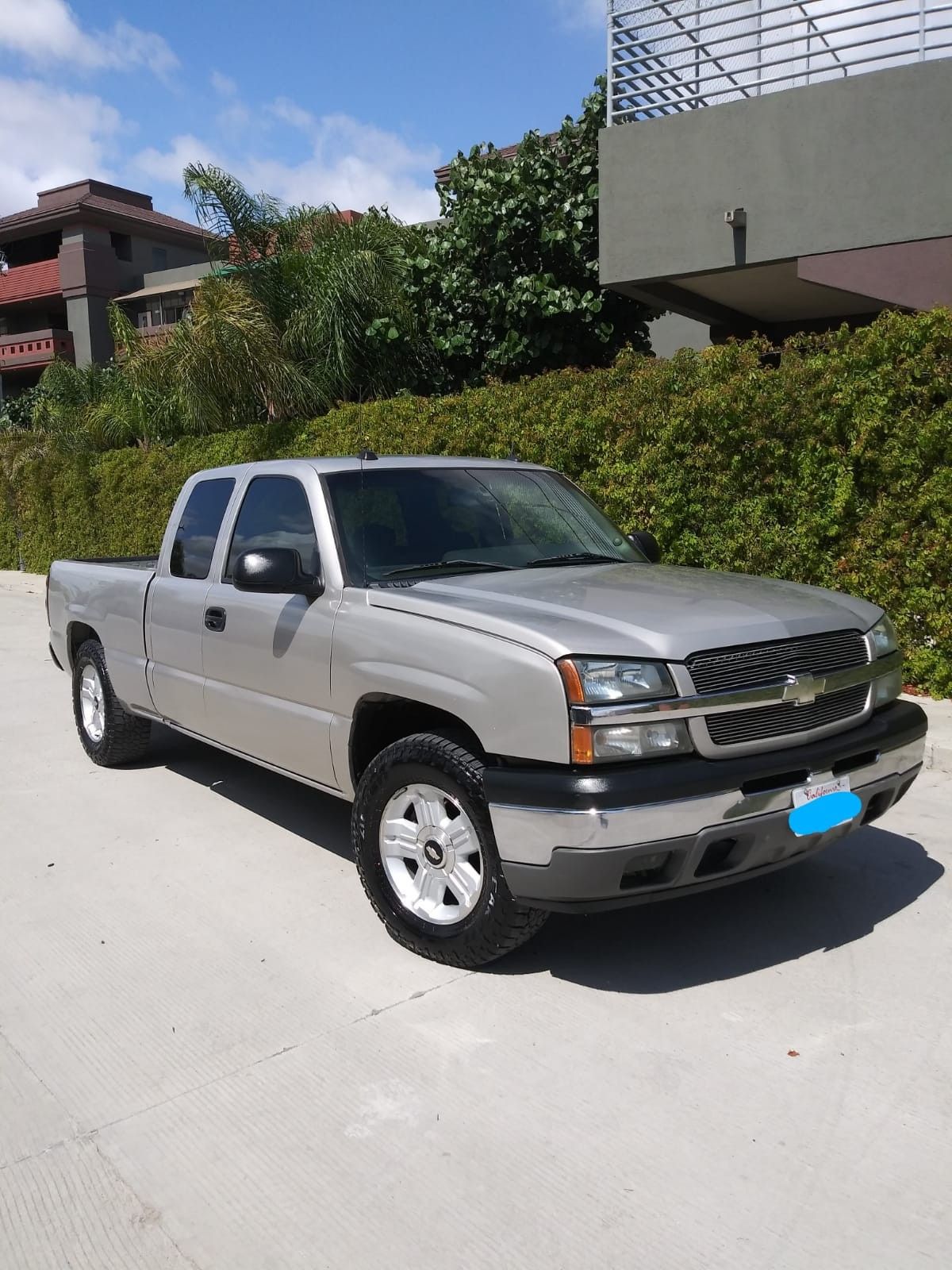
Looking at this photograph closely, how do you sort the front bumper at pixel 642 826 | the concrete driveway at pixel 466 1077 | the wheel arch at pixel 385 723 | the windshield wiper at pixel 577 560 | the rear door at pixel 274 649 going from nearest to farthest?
the concrete driveway at pixel 466 1077 < the front bumper at pixel 642 826 < the wheel arch at pixel 385 723 < the rear door at pixel 274 649 < the windshield wiper at pixel 577 560

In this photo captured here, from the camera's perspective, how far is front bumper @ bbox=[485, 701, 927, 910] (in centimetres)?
333

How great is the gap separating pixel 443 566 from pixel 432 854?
1267 mm

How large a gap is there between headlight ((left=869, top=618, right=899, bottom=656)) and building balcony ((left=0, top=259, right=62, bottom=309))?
136 ft

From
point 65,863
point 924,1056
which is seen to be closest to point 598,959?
point 924,1056

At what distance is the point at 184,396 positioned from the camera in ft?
50.6

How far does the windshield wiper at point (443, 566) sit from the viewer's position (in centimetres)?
452

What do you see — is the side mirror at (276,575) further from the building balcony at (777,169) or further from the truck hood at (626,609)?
A: the building balcony at (777,169)

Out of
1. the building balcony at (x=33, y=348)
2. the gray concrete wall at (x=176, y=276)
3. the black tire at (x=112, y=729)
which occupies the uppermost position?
the gray concrete wall at (x=176, y=276)

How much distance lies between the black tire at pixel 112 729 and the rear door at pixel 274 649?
1.46 metres

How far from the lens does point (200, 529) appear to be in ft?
18.8

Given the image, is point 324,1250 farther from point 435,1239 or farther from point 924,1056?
point 924,1056

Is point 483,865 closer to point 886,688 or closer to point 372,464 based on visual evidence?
point 886,688

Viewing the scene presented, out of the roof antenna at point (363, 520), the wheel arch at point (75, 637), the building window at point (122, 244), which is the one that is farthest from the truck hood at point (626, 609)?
the building window at point (122, 244)

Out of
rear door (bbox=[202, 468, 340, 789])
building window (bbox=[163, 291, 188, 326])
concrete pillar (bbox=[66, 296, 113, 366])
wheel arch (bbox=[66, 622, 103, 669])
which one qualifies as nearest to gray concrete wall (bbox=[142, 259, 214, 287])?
building window (bbox=[163, 291, 188, 326])
